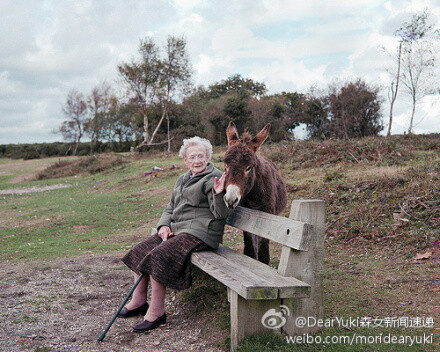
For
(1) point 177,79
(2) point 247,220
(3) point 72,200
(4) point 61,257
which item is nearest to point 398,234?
(2) point 247,220

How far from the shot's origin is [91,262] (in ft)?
20.3

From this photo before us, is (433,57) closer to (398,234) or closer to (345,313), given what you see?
(398,234)

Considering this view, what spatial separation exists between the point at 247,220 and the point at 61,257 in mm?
4220

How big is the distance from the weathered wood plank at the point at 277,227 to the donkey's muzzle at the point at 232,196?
0.38 meters

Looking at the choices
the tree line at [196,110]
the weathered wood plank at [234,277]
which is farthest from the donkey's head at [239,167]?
the tree line at [196,110]

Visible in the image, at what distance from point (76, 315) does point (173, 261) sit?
1.44 metres

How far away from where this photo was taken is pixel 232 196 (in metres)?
3.42

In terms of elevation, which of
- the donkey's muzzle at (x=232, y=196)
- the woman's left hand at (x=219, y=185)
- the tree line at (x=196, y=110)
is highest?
the tree line at (x=196, y=110)

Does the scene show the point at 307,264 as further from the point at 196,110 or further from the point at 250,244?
the point at 196,110

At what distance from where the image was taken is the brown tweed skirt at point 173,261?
12.0 ft

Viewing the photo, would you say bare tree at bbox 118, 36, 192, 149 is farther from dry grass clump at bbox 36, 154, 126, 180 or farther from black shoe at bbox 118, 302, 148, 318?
black shoe at bbox 118, 302, 148, 318

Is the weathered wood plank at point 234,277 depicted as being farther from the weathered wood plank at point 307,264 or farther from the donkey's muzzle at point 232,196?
the donkey's muzzle at point 232,196

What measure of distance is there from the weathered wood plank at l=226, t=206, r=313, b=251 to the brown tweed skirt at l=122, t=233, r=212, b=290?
582mm

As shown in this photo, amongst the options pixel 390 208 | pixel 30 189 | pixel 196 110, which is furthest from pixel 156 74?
pixel 390 208
